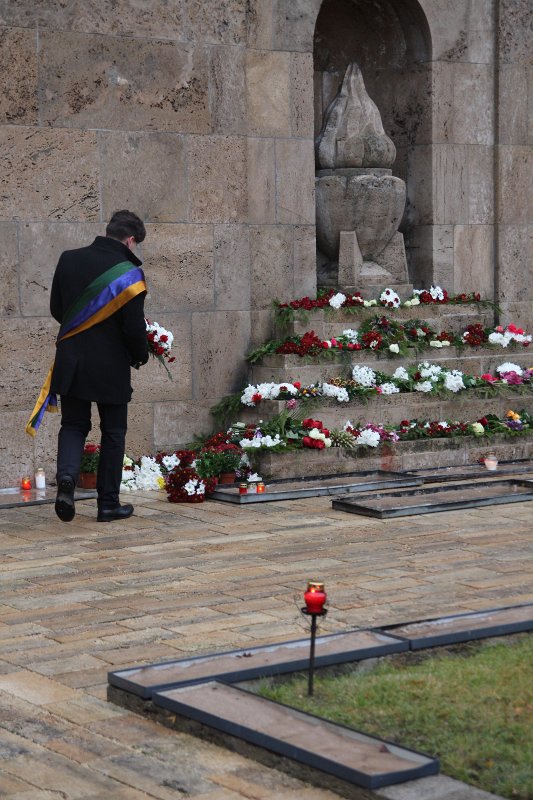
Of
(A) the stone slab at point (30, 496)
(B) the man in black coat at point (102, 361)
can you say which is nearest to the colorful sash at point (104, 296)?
(B) the man in black coat at point (102, 361)

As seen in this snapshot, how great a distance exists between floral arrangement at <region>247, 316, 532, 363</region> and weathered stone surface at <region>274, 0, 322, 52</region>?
7.23 feet

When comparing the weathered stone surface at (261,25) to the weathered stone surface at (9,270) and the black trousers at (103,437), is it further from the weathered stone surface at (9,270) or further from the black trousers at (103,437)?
the black trousers at (103,437)

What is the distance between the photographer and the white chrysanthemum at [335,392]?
1041 centimetres

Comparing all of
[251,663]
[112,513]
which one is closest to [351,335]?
[112,513]

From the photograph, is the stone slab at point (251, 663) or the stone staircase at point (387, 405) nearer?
the stone slab at point (251, 663)

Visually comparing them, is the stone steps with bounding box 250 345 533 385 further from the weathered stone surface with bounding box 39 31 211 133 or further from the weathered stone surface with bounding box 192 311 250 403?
the weathered stone surface with bounding box 39 31 211 133

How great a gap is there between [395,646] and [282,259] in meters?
6.49

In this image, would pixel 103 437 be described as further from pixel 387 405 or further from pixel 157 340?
pixel 387 405

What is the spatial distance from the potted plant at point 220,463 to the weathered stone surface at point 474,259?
3.29m

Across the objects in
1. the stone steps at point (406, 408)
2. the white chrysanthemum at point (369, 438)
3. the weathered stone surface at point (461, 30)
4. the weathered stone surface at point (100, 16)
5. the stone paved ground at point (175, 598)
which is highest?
the weathered stone surface at point (461, 30)

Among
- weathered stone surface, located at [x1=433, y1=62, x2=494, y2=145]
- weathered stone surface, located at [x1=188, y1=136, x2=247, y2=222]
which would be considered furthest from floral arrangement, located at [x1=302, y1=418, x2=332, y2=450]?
weathered stone surface, located at [x1=433, y1=62, x2=494, y2=145]

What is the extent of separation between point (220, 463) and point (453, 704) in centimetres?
544

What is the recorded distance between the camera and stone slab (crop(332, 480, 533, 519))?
8695 millimetres

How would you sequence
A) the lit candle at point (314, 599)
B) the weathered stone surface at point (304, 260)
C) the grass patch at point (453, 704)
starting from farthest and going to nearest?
the weathered stone surface at point (304, 260)
the lit candle at point (314, 599)
the grass patch at point (453, 704)
